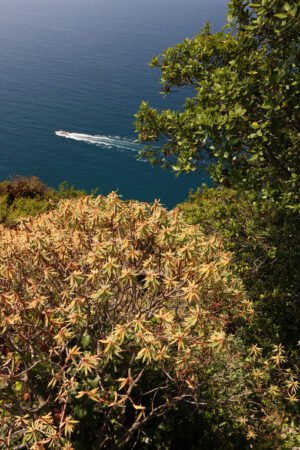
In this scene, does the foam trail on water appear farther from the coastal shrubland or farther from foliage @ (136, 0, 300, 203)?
foliage @ (136, 0, 300, 203)

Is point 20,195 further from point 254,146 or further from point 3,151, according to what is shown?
point 3,151

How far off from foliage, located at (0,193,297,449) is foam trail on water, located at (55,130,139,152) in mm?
48587

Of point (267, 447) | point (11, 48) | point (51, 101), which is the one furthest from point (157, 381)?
point (11, 48)

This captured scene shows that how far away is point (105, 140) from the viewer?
55.8 metres

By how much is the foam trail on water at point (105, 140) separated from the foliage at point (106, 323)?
48.6 m

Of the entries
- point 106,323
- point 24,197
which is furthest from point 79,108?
point 106,323

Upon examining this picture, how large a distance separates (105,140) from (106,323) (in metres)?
53.6

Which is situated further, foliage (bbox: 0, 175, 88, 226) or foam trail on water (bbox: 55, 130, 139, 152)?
foam trail on water (bbox: 55, 130, 139, 152)

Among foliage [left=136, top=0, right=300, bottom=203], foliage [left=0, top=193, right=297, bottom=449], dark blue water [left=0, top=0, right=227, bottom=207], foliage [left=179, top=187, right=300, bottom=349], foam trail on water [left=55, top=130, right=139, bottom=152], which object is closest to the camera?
foliage [left=0, top=193, right=297, bottom=449]

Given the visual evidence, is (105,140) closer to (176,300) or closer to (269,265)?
(269,265)

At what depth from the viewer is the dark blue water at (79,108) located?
45.6m

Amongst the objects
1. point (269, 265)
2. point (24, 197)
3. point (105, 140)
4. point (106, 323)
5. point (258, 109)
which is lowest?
point (105, 140)

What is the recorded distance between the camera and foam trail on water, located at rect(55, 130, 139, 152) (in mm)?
53438

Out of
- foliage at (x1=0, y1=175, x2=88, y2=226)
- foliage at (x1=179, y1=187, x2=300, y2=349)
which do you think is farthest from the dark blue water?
foliage at (x1=179, y1=187, x2=300, y2=349)
